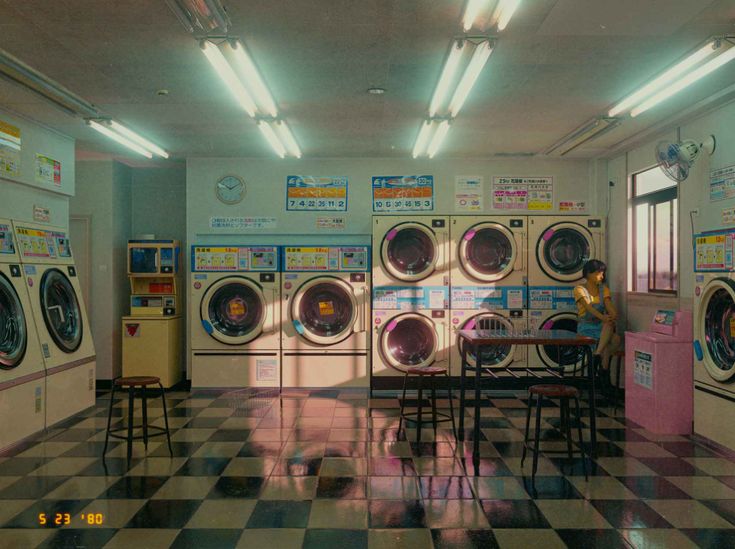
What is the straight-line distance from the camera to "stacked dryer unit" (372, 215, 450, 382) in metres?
6.87

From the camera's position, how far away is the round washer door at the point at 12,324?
494cm

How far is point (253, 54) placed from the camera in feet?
13.1

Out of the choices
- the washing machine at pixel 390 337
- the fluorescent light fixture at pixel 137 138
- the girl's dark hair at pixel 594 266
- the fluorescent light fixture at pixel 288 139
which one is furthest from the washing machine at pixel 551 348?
the fluorescent light fixture at pixel 137 138

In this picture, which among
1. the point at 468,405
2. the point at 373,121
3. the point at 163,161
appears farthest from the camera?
the point at 163,161

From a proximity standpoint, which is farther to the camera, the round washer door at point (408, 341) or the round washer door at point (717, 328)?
the round washer door at point (408, 341)

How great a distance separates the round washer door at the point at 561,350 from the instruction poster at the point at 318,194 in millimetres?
2876

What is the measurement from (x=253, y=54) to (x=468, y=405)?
13.7ft

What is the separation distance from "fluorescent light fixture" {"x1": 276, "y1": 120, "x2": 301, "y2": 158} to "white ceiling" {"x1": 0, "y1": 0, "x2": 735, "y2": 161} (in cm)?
10

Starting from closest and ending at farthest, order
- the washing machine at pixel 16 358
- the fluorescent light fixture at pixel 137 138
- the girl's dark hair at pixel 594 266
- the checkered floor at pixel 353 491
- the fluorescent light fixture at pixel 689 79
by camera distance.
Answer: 1. the checkered floor at pixel 353 491
2. the fluorescent light fixture at pixel 689 79
3. the washing machine at pixel 16 358
4. the fluorescent light fixture at pixel 137 138
5. the girl's dark hair at pixel 594 266

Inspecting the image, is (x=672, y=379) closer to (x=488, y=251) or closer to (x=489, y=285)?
(x=489, y=285)

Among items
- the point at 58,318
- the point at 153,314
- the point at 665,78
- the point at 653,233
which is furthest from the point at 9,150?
the point at 653,233

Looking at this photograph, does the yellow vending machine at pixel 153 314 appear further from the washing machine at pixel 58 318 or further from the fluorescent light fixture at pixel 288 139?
the fluorescent light fixture at pixel 288 139

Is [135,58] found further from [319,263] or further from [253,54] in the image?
[319,263]

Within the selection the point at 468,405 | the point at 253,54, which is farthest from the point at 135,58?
the point at 468,405
